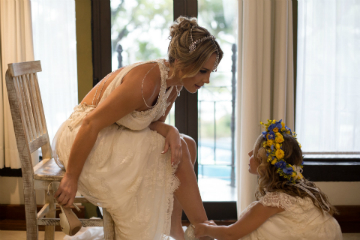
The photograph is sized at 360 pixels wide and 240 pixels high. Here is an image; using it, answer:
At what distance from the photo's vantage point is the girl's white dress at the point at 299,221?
1.54 metres

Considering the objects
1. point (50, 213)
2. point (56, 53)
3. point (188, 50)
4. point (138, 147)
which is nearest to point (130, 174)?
point (138, 147)

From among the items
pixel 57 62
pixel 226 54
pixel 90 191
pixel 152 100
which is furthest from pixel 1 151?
pixel 226 54

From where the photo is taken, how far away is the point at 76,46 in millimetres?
2467

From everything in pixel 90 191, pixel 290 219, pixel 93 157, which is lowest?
pixel 290 219

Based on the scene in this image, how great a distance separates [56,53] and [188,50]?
1.27 meters

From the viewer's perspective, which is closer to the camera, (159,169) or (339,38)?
(159,169)

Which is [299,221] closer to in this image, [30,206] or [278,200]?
[278,200]

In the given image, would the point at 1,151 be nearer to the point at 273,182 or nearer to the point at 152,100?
the point at 152,100

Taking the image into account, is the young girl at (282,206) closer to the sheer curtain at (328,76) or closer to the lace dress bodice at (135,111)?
the lace dress bodice at (135,111)

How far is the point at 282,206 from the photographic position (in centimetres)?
154

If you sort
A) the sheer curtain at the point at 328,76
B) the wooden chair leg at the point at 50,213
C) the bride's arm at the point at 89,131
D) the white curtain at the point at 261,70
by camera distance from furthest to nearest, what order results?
1. the sheer curtain at the point at 328,76
2. the white curtain at the point at 261,70
3. the wooden chair leg at the point at 50,213
4. the bride's arm at the point at 89,131

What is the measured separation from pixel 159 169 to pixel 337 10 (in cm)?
169

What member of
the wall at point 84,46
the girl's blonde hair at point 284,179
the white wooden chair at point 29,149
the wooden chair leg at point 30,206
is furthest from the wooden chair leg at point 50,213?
the girl's blonde hair at point 284,179

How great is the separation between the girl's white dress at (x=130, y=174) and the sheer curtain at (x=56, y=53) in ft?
2.90
